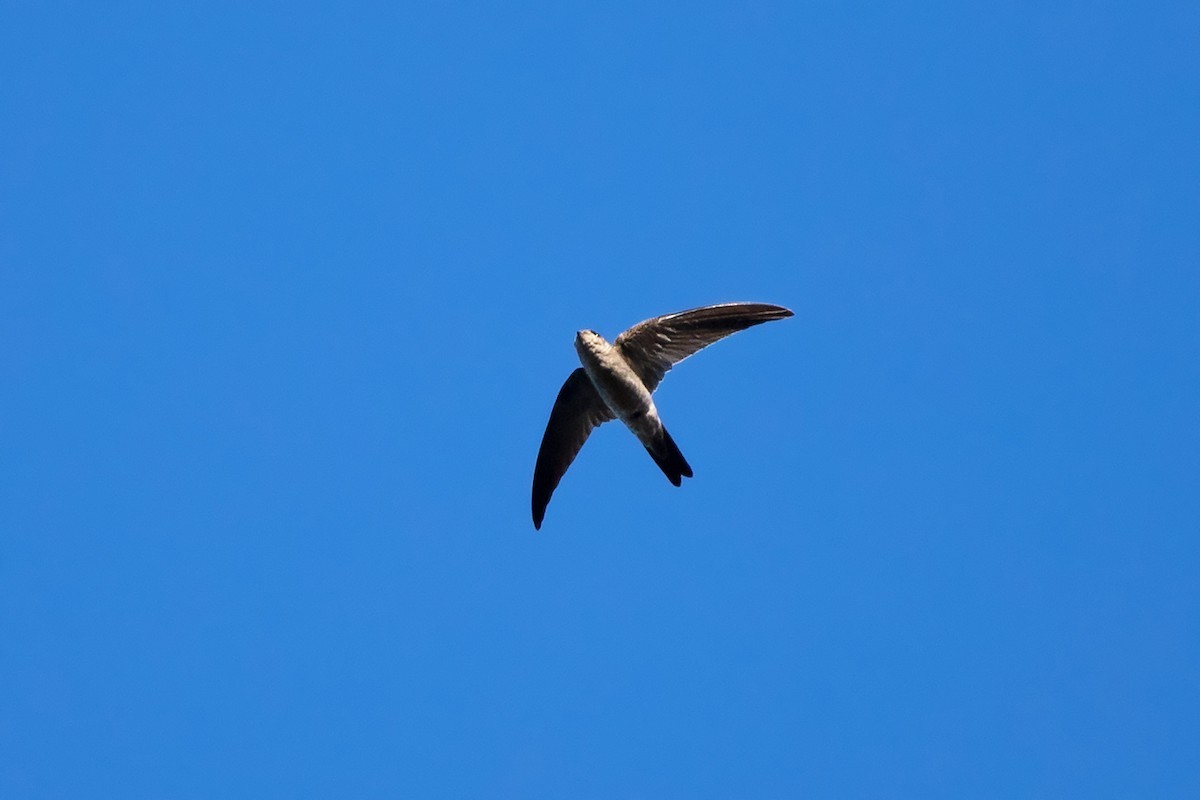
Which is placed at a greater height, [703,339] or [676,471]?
[703,339]

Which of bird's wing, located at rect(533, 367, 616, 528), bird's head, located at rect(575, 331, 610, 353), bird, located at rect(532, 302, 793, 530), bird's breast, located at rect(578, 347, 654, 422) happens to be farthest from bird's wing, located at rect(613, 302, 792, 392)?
bird's wing, located at rect(533, 367, 616, 528)

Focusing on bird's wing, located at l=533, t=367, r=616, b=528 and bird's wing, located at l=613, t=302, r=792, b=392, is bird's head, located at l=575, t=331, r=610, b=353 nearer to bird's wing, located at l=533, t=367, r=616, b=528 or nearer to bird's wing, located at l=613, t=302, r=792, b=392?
bird's wing, located at l=613, t=302, r=792, b=392

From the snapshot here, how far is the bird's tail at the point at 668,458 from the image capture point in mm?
15844

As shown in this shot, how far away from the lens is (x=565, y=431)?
55.5 ft

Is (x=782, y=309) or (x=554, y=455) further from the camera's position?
(x=554, y=455)

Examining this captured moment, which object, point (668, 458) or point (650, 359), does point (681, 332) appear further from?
point (668, 458)

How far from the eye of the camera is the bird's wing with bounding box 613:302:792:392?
15.6 m

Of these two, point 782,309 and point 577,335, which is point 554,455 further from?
point 782,309

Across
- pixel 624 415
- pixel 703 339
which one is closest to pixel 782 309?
pixel 703 339

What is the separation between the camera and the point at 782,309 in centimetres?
1534

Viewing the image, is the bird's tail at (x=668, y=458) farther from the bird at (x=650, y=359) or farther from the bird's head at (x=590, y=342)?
the bird's head at (x=590, y=342)

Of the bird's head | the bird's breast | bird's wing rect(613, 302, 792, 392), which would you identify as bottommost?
the bird's breast

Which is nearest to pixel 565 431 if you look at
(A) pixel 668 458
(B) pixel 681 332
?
(A) pixel 668 458

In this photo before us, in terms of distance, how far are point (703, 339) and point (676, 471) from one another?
1.59m
